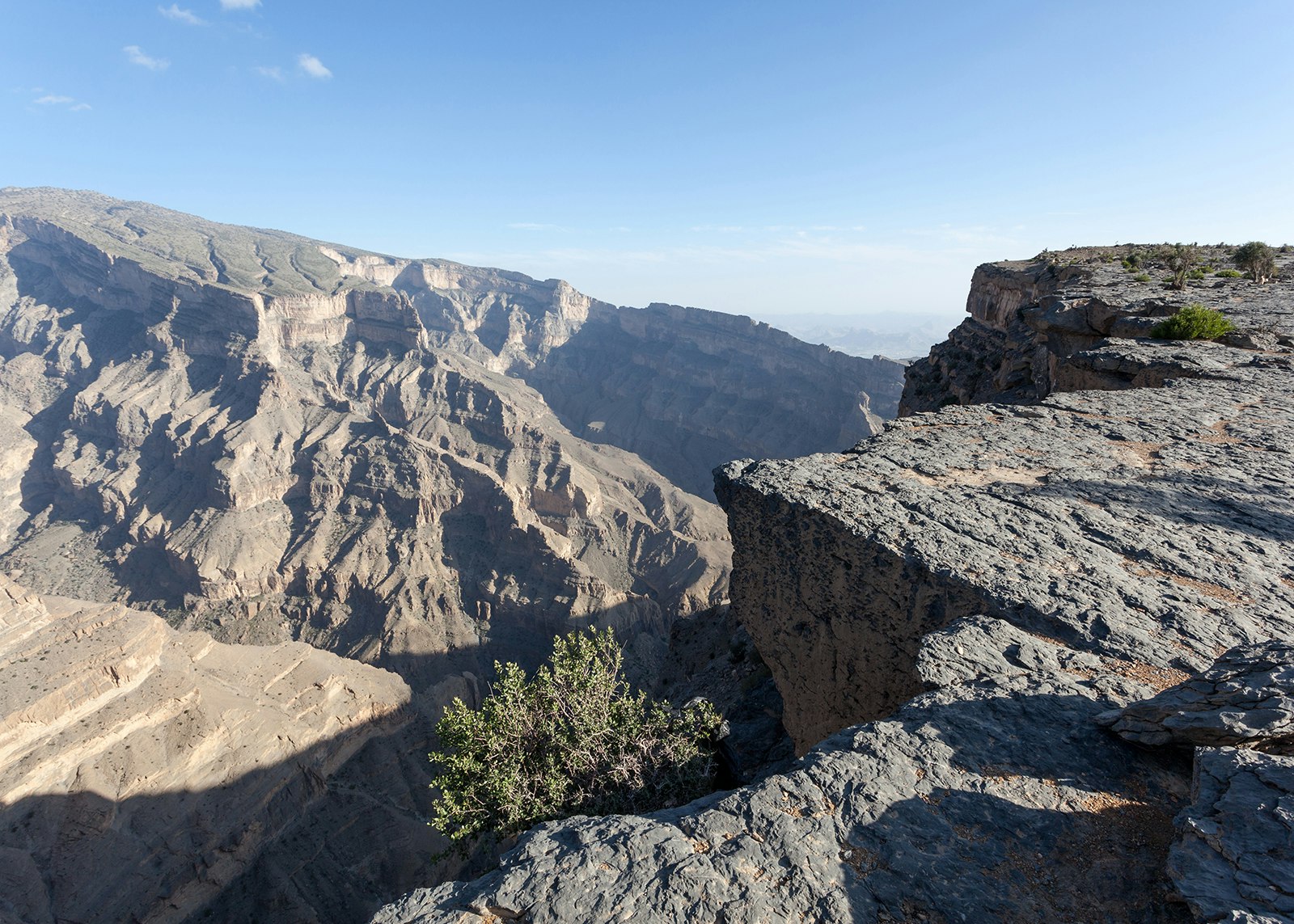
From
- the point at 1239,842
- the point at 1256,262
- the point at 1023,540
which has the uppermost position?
the point at 1256,262

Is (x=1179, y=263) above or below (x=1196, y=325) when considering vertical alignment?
above

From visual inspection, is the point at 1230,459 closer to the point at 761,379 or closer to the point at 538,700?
the point at 538,700

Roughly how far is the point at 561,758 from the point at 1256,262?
32.0m

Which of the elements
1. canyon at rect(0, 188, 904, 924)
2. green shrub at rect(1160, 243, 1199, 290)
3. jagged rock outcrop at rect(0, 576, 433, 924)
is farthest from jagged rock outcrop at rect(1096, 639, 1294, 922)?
jagged rock outcrop at rect(0, 576, 433, 924)

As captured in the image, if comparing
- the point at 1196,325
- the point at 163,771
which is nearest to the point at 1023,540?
the point at 1196,325

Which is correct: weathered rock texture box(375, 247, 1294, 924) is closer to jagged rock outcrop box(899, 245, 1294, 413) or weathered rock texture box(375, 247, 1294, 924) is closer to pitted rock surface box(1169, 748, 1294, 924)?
pitted rock surface box(1169, 748, 1294, 924)

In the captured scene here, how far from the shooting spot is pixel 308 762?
28.3 metres

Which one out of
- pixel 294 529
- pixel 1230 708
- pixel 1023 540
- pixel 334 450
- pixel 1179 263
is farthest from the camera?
pixel 334 450

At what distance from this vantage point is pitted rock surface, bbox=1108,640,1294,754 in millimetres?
4121

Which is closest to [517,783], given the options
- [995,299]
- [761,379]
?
[995,299]

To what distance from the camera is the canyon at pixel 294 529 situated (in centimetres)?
2466

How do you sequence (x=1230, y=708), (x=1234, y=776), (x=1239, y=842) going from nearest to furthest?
(x=1239, y=842), (x=1234, y=776), (x=1230, y=708)

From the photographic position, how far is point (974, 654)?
20.3 ft

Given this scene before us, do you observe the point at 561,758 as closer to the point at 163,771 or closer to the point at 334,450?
the point at 163,771
